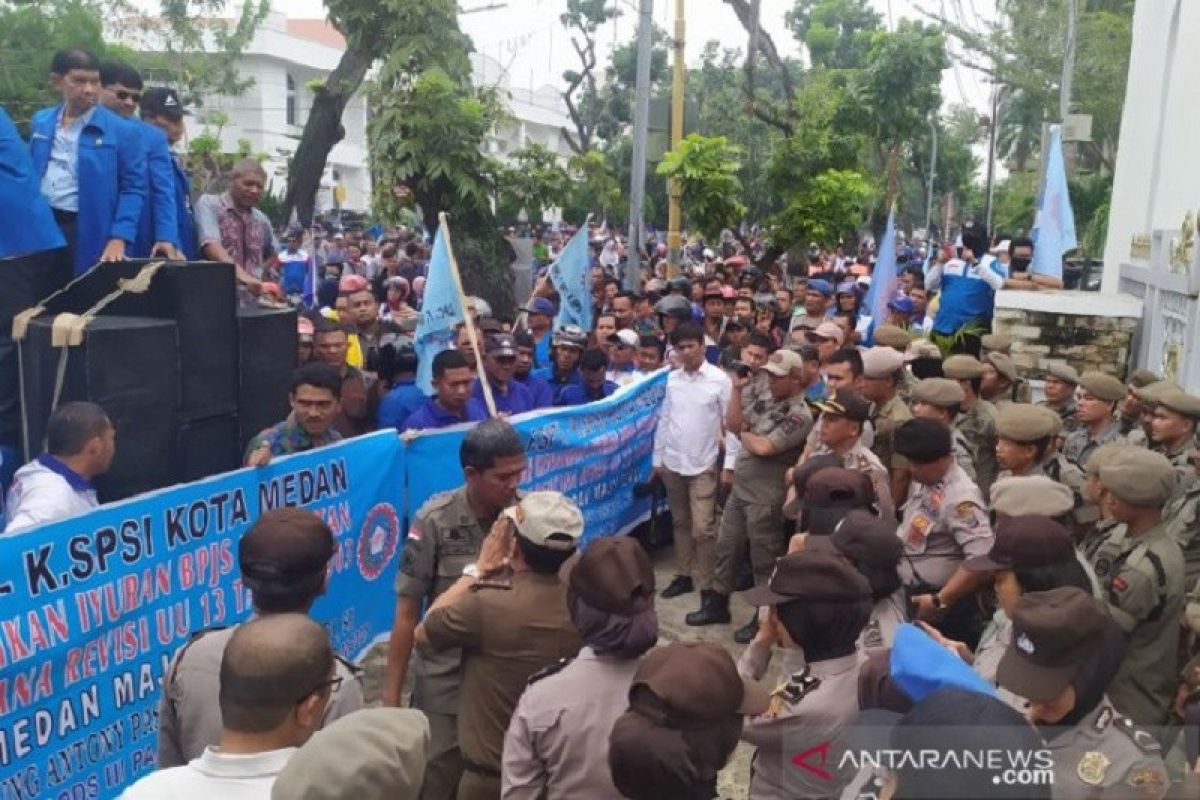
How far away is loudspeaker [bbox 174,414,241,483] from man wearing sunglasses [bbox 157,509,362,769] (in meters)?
2.12

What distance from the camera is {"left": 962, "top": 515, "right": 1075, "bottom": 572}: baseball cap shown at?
342cm

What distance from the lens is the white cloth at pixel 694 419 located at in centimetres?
731

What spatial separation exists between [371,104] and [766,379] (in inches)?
319

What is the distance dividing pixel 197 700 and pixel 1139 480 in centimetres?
319

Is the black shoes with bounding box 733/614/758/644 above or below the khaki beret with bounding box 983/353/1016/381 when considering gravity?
Answer: below

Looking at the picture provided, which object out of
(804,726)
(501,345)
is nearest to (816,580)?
(804,726)

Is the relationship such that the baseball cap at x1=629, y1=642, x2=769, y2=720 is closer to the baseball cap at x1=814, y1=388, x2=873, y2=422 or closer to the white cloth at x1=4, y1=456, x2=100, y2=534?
the white cloth at x1=4, y1=456, x2=100, y2=534

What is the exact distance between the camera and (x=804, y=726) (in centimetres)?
286

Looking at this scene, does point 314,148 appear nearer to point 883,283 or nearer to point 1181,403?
point 883,283

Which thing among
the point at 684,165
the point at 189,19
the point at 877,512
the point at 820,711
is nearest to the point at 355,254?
the point at 684,165

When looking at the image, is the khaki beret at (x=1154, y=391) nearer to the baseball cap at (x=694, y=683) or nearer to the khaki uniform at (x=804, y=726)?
the khaki uniform at (x=804, y=726)

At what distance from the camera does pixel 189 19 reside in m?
41.1

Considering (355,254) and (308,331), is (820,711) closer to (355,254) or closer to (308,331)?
(308,331)

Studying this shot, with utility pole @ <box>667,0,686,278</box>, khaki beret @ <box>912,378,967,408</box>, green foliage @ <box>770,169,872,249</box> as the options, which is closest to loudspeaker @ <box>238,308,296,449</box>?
khaki beret @ <box>912,378,967,408</box>
